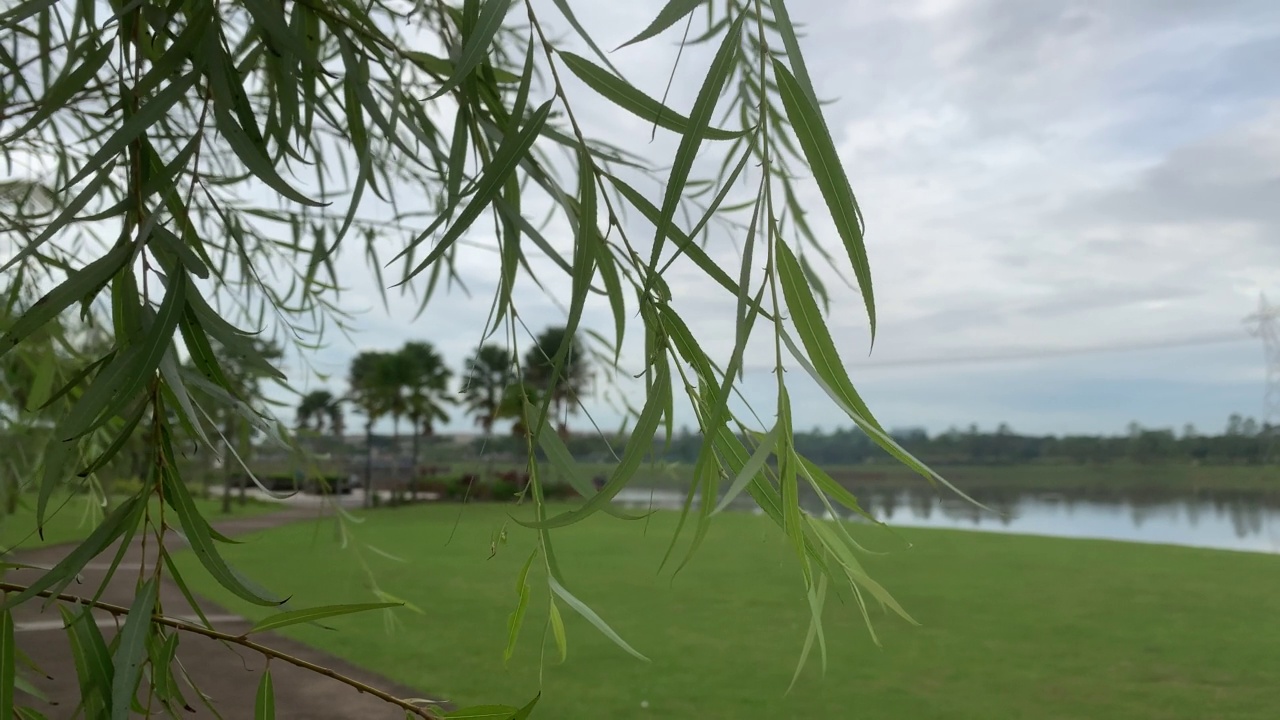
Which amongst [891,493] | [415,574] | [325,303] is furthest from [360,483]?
[325,303]

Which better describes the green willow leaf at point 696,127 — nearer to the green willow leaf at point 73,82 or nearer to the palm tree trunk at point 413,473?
the green willow leaf at point 73,82

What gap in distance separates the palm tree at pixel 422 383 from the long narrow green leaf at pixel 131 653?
56.7 feet

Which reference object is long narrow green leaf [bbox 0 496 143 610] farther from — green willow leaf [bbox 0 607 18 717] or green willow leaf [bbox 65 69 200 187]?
green willow leaf [bbox 65 69 200 187]

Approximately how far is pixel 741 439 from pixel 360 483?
17729 mm

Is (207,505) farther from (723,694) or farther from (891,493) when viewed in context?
(723,694)

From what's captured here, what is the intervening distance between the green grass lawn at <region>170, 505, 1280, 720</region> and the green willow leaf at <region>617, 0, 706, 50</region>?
1.22 metres

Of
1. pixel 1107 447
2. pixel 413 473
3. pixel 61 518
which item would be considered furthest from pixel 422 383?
pixel 1107 447

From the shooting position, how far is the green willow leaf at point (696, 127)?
43 cm

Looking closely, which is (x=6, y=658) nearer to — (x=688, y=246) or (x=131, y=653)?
(x=131, y=653)

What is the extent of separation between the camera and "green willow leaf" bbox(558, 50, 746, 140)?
1.72ft

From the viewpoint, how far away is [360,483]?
686 inches

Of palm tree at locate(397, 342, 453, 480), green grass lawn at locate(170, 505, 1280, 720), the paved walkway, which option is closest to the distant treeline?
green grass lawn at locate(170, 505, 1280, 720)

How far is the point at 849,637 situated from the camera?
4.06m

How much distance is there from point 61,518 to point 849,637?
8208mm
